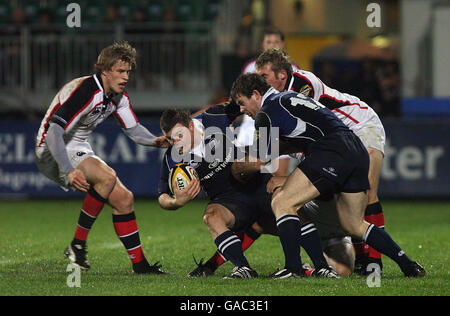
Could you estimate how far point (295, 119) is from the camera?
20.2 feet

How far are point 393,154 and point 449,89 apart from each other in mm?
3765

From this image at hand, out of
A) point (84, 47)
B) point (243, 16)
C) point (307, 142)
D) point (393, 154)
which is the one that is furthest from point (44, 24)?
point (307, 142)

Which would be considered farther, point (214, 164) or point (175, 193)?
point (214, 164)

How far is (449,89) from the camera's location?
55.1ft

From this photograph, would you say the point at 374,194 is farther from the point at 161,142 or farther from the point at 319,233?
the point at 161,142

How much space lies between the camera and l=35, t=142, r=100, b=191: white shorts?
7316 millimetres

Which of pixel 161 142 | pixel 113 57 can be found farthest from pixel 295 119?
pixel 113 57

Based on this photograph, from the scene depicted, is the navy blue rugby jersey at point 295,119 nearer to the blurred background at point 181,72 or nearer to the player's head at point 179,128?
the player's head at point 179,128

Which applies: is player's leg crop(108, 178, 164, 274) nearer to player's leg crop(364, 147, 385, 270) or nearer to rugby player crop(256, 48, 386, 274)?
rugby player crop(256, 48, 386, 274)

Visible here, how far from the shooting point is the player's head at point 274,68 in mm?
7059

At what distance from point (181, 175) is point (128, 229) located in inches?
31.1

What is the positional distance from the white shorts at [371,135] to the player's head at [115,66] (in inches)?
82.9

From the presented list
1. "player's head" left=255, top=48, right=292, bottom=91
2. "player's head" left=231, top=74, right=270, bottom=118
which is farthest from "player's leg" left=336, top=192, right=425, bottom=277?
"player's head" left=255, top=48, right=292, bottom=91

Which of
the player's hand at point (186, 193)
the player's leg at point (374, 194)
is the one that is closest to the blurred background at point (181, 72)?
the player's leg at point (374, 194)
